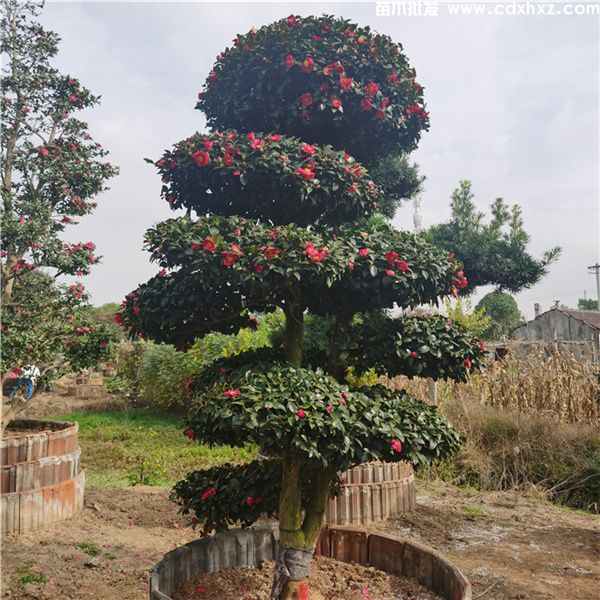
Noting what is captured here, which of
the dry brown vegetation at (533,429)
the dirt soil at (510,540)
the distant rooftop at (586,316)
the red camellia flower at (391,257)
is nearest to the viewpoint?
the red camellia flower at (391,257)

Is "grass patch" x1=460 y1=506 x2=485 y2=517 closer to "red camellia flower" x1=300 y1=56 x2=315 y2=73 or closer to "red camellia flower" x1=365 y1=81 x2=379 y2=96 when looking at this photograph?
"red camellia flower" x1=365 y1=81 x2=379 y2=96

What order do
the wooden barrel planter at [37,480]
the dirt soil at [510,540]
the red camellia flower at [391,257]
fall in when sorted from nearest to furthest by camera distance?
the red camellia flower at [391,257], the dirt soil at [510,540], the wooden barrel planter at [37,480]

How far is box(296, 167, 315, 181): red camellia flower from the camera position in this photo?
Answer: 3.06 metres

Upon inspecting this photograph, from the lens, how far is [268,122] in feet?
11.9

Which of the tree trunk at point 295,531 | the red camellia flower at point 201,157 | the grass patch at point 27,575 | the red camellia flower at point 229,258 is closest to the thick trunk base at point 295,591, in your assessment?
the tree trunk at point 295,531

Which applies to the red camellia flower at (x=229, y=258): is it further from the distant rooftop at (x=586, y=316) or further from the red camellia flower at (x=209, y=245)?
the distant rooftop at (x=586, y=316)

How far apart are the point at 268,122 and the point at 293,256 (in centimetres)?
125

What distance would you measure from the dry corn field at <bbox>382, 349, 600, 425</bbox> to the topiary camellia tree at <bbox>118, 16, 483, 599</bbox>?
512 centimetres

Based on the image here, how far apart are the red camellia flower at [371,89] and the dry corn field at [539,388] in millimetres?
5446

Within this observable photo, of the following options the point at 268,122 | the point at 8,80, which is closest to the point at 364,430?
the point at 268,122

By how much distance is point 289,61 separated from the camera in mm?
3252

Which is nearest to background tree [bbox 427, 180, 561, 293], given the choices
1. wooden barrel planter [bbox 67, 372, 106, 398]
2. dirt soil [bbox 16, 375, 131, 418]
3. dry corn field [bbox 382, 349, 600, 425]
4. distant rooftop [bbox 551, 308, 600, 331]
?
dry corn field [bbox 382, 349, 600, 425]

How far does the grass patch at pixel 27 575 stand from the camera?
13.0ft

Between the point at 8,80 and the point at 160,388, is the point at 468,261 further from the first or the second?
the point at 160,388
